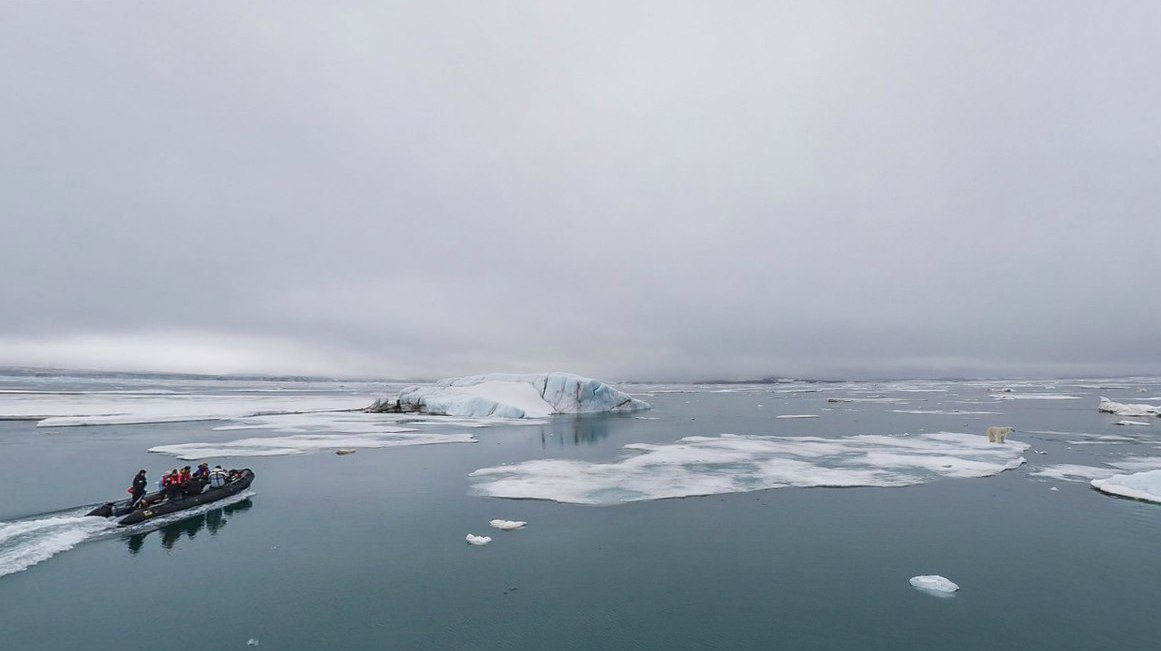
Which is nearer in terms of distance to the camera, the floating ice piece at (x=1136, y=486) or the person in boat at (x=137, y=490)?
the person in boat at (x=137, y=490)

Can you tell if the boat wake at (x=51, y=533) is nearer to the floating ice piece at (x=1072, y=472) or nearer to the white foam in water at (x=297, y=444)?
the white foam in water at (x=297, y=444)

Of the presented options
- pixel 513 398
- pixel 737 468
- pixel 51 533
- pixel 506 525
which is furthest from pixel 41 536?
pixel 513 398

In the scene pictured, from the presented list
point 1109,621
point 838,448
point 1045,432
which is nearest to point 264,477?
point 1109,621

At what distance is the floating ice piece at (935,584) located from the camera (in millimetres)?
8344

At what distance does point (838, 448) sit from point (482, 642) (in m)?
19.5

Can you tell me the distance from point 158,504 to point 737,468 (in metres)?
15.7

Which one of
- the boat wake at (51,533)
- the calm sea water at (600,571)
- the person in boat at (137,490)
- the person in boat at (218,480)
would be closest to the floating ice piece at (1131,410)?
the calm sea water at (600,571)

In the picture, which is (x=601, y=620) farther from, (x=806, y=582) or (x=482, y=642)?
(x=806, y=582)

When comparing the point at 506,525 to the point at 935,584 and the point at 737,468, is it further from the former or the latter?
the point at 737,468

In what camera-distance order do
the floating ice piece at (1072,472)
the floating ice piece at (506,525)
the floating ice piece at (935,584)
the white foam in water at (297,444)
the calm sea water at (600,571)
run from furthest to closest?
the white foam in water at (297,444)
the floating ice piece at (1072,472)
the floating ice piece at (506,525)
the floating ice piece at (935,584)
the calm sea water at (600,571)

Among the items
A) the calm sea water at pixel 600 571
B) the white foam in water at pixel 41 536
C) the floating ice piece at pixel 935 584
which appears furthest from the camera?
the white foam in water at pixel 41 536

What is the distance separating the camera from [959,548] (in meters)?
10.2

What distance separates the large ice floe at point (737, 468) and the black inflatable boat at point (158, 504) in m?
6.35

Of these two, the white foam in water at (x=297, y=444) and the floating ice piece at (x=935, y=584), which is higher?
the white foam in water at (x=297, y=444)
